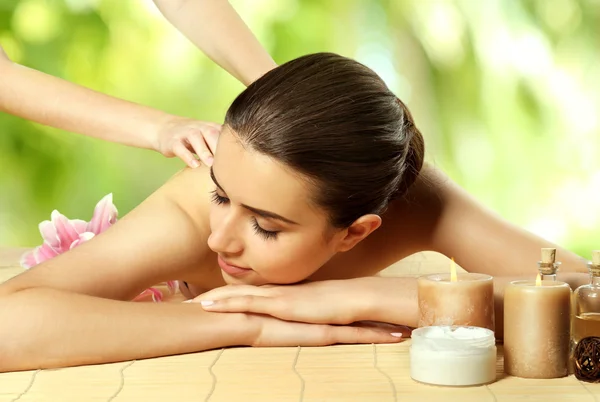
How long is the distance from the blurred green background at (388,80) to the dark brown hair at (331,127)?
99.7 inches

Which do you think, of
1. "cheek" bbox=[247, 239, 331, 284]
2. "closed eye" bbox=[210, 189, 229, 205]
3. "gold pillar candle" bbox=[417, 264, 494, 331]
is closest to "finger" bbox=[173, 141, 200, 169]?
"closed eye" bbox=[210, 189, 229, 205]

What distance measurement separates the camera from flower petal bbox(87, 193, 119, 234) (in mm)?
2285

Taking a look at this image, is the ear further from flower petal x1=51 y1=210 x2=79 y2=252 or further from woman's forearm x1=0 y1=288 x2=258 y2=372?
flower petal x1=51 y1=210 x2=79 y2=252

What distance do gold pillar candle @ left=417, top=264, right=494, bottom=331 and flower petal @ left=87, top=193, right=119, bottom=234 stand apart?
95 cm

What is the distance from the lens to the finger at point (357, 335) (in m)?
1.76

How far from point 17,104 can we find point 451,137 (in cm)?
251

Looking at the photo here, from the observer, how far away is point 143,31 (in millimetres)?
4406

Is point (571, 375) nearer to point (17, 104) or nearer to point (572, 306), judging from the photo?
point (572, 306)

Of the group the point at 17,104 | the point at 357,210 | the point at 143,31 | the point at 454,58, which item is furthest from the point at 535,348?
the point at 143,31

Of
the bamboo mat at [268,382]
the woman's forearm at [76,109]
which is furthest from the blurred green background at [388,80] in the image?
the bamboo mat at [268,382]

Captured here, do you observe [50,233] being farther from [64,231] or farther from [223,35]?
[223,35]

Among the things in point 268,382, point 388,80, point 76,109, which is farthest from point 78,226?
point 388,80

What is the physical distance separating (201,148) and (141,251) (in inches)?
9.2

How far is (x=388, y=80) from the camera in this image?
4.40 m
